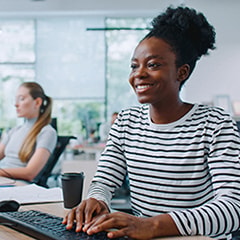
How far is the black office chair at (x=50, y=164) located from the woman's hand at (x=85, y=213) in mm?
1312

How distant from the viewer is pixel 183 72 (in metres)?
1.30

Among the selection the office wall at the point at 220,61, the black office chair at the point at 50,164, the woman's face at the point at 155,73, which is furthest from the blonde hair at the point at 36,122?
the office wall at the point at 220,61

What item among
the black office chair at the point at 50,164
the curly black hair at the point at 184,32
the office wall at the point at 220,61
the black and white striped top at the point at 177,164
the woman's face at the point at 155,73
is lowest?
the black office chair at the point at 50,164

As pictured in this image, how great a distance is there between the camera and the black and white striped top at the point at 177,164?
112 centimetres

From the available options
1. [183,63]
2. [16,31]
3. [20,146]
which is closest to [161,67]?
[183,63]

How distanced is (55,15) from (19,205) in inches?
230

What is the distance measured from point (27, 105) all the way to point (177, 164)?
5.17 feet

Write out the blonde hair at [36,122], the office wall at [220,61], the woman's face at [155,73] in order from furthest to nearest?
the office wall at [220,61]
the blonde hair at [36,122]
the woman's face at [155,73]

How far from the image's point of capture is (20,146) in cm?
243

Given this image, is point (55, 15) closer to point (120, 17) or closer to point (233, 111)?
point (120, 17)

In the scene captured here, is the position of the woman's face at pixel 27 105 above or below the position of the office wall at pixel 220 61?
below

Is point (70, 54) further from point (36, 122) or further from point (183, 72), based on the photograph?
point (183, 72)

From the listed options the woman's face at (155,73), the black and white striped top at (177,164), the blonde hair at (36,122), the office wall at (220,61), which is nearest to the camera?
the black and white striped top at (177,164)

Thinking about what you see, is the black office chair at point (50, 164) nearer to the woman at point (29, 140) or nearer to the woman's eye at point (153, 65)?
the woman at point (29, 140)
